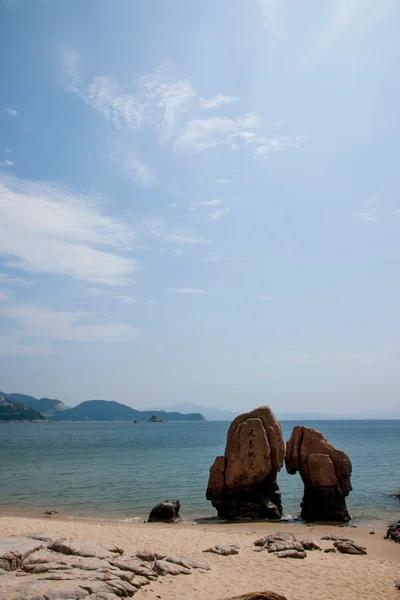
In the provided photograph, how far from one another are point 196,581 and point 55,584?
3.99 m

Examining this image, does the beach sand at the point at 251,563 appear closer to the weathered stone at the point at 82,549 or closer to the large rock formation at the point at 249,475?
the large rock formation at the point at 249,475

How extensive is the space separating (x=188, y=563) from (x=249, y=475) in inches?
439

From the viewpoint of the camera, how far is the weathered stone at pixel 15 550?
11.9 metres

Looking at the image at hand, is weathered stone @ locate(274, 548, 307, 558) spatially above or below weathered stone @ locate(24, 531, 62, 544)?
below

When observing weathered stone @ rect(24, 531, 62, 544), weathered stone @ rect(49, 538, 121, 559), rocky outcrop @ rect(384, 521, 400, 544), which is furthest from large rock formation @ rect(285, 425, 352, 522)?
weathered stone @ rect(24, 531, 62, 544)

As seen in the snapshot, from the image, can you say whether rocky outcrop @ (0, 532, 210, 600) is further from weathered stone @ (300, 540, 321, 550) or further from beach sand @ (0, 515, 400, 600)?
weathered stone @ (300, 540, 321, 550)

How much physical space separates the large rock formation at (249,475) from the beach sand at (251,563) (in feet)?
5.62

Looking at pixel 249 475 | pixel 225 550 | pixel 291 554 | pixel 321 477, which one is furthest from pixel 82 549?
pixel 321 477

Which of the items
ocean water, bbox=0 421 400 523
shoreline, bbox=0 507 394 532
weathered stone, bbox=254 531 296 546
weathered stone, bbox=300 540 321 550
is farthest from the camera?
ocean water, bbox=0 421 400 523

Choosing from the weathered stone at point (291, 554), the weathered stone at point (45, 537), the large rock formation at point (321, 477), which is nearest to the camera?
the weathered stone at point (45, 537)

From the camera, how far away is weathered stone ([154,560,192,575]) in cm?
1313

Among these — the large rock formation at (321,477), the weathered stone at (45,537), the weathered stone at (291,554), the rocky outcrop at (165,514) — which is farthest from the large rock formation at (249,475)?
the weathered stone at (45,537)

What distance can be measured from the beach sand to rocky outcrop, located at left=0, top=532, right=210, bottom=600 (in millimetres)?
522

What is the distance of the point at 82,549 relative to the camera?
13.5 metres
